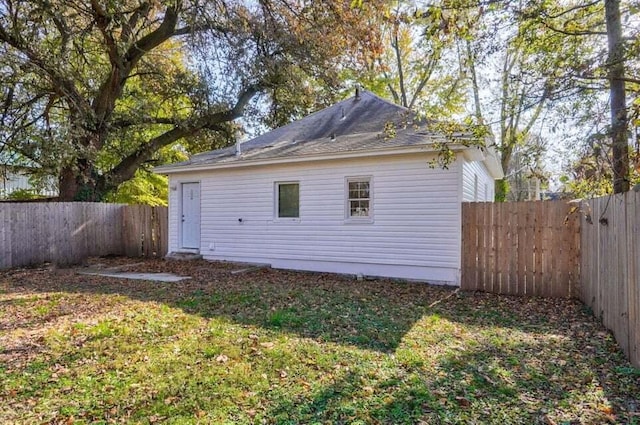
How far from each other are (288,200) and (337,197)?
1.57 metres

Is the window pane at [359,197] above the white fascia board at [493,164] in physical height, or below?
below

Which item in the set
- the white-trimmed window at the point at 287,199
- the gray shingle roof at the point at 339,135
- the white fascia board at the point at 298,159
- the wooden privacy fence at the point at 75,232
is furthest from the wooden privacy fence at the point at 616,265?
the wooden privacy fence at the point at 75,232

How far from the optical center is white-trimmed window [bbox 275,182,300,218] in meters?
10.6

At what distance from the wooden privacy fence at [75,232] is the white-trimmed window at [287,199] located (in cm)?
479

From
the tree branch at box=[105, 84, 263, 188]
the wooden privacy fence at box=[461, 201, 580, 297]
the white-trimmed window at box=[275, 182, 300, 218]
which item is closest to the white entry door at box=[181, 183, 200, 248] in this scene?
the white-trimmed window at box=[275, 182, 300, 218]

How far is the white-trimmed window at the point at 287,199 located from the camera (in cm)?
1059

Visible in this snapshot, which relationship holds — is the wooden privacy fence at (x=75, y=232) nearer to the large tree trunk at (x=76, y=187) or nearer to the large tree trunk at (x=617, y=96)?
the large tree trunk at (x=76, y=187)

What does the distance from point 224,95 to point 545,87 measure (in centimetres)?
1223

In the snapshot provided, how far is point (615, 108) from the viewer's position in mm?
5246

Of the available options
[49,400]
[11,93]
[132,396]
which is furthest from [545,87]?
[11,93]

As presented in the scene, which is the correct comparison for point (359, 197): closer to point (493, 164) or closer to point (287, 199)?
point (287, 199)

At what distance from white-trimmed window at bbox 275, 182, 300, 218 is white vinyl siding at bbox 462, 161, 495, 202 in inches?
162

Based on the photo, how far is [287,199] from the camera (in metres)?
10.8

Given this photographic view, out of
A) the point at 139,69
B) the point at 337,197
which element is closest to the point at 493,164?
the point at 337,197
